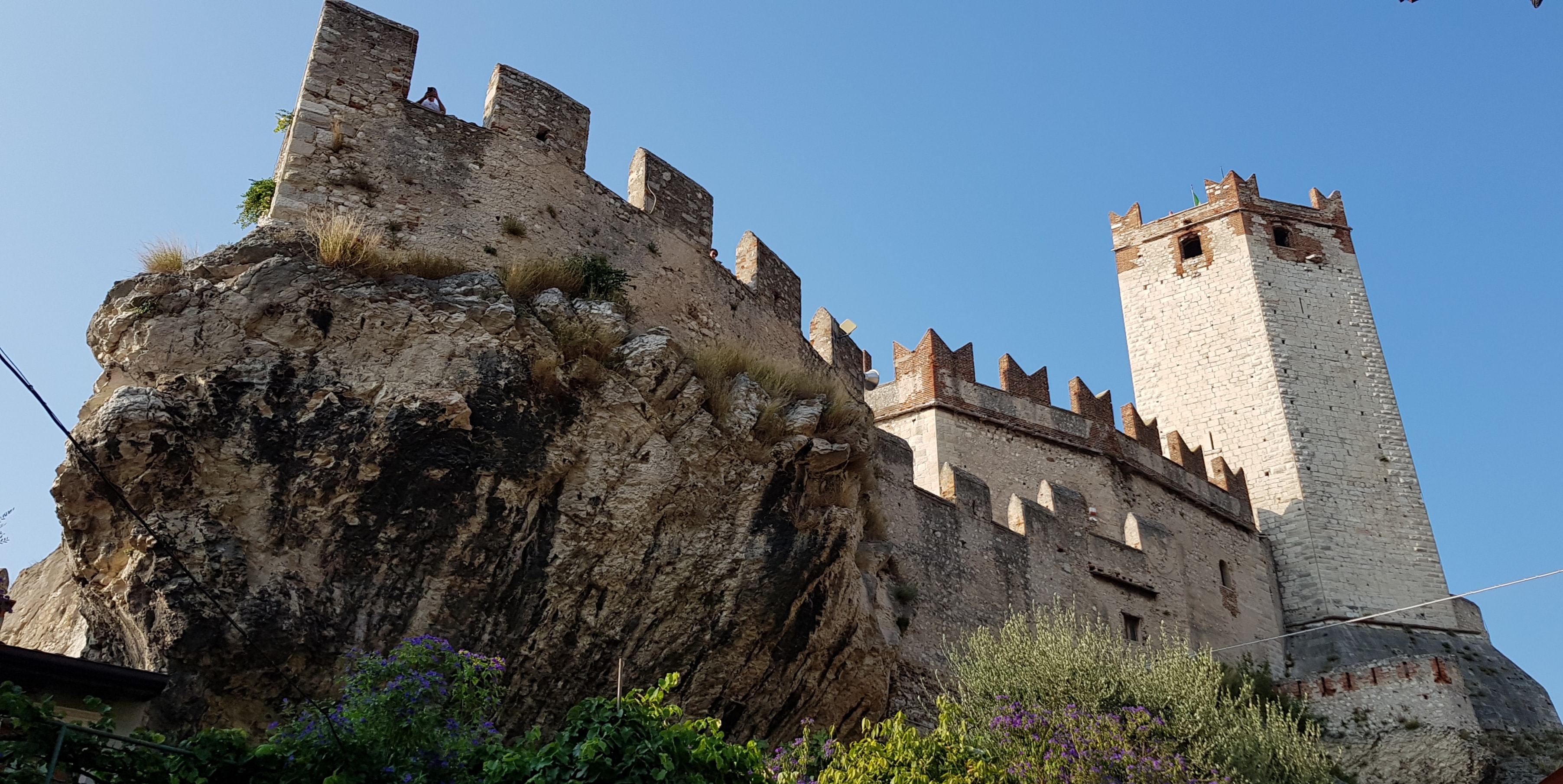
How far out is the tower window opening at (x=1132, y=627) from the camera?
64.6 feet

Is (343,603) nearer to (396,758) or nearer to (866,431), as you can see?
(396,758)

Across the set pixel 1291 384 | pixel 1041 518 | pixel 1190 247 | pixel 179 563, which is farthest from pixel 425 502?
pixel 1190 247

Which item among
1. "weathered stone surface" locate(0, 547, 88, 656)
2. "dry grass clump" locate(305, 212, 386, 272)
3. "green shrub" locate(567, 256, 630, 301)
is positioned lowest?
"weathered stone surface" locate(0, 547, 88, 656)

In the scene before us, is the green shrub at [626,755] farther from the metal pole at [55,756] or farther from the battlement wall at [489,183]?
the battlement wall at [489,183]

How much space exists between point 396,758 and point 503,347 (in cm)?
382

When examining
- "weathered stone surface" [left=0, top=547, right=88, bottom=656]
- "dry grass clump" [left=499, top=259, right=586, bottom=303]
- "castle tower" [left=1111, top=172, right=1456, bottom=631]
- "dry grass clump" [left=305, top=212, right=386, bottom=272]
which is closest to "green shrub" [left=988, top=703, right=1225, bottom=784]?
"dry grass clump" [left=499, top=259, right=586, bottom=303]

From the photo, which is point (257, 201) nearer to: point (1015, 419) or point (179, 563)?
point (179, 563)

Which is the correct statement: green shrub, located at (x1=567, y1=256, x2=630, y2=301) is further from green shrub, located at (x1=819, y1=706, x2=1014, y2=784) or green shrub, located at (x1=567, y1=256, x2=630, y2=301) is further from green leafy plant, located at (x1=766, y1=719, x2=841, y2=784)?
green shrub, located at (x1=819, y1=706, x2=1014, y2=784)

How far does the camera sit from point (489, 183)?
1227 cm

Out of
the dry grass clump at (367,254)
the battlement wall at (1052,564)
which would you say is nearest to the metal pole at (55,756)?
the dry grass clump at (367,254)

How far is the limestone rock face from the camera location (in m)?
9.19

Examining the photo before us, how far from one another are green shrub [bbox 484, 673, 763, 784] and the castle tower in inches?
781

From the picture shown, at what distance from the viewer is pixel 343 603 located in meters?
9.50

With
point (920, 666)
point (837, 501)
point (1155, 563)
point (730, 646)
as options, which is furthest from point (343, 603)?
point (1155, 563)
